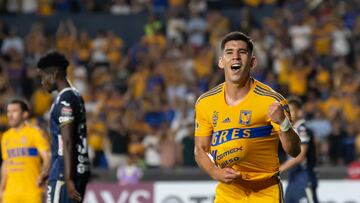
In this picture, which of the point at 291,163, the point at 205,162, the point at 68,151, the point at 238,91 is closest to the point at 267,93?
the point at 238,91

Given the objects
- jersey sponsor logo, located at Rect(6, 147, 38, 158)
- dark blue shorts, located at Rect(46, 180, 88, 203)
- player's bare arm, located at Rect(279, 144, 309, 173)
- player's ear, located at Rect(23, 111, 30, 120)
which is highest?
player's ear, located at Rect(23, 111, 30, 120)

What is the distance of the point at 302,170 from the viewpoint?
39.8 feet

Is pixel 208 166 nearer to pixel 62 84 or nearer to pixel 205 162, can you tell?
pixel 205 162

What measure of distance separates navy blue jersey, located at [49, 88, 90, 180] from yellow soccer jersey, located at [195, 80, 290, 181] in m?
2.07

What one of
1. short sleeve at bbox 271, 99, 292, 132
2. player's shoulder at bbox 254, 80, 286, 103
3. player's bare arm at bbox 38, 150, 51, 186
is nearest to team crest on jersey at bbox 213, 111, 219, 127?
player's shoulder at bbox 254, 80, 286, 103

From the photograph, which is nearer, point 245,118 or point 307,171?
point 245,118

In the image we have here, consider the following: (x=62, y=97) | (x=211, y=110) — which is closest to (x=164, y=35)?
(x=62, y=97)

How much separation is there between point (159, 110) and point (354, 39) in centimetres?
540

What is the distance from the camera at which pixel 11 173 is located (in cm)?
1138

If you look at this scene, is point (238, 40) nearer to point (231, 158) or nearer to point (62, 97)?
point (231, 158)

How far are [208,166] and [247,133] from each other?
1.42ft

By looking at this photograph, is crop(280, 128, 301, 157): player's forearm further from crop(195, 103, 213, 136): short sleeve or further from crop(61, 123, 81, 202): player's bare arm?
crop(61, 123, 81, 202): player's bare arm

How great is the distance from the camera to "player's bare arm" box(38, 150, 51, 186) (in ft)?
34.2

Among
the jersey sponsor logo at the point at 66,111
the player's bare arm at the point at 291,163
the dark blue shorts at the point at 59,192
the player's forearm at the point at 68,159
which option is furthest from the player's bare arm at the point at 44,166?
the player's bare arm at the point at 291,163
